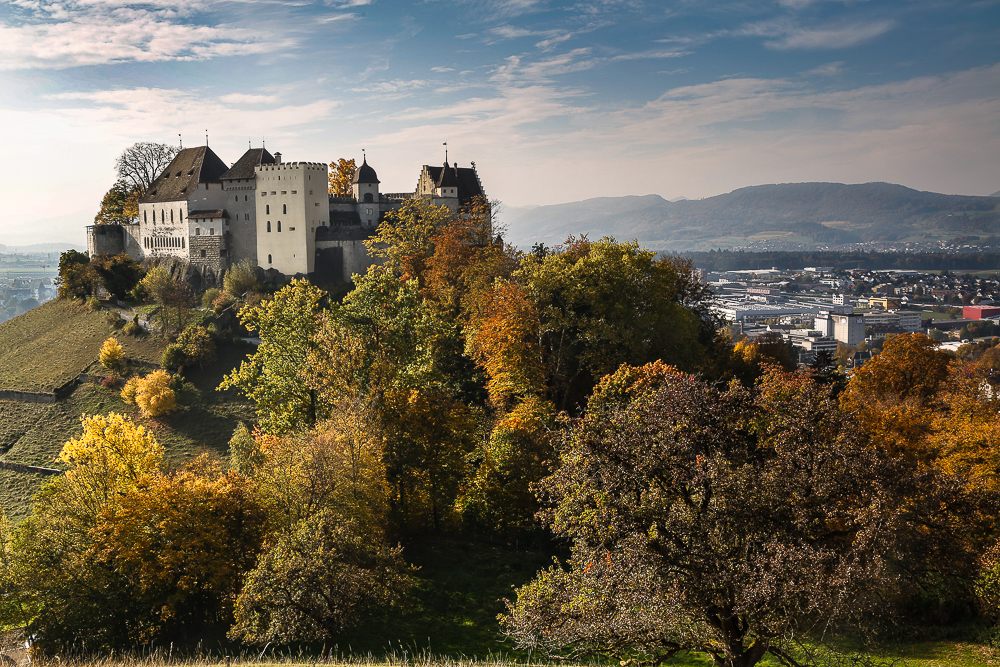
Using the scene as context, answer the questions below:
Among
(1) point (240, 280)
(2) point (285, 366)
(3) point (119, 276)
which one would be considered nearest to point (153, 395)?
(1) point (240, 280)

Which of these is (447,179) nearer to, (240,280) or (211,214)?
(240,280)

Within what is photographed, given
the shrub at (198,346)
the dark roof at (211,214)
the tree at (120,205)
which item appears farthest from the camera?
the tree at (120,205)

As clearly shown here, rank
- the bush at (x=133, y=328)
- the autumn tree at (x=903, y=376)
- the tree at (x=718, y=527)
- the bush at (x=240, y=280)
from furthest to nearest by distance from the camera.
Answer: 1. the bush at (x=240, y=280)
2. the bush at (x=133, y=328)
3. the autumn tree at (x=903, y=376)
4. the tree at (x=718, y=527)

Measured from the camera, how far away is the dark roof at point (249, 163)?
51.4m

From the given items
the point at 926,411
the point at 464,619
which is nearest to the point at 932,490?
the point at 464,619

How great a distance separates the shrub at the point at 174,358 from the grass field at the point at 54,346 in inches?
71.8

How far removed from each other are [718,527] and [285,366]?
1937 cm

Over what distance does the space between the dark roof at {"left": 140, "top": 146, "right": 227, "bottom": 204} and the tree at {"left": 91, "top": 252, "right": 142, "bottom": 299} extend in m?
6.45

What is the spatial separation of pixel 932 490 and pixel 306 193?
148ft

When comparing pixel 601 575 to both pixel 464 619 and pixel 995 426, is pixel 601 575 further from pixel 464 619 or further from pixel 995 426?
pixel 995 426

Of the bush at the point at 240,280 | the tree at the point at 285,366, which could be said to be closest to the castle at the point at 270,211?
the bush at the point at 240,280

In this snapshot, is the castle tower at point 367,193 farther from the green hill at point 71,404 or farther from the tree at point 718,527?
the tree at point 718,527

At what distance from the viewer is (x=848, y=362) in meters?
66.4

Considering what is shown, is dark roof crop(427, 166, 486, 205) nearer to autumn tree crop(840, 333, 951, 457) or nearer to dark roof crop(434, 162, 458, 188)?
dark roof crop(434, 162, 458, 188)
